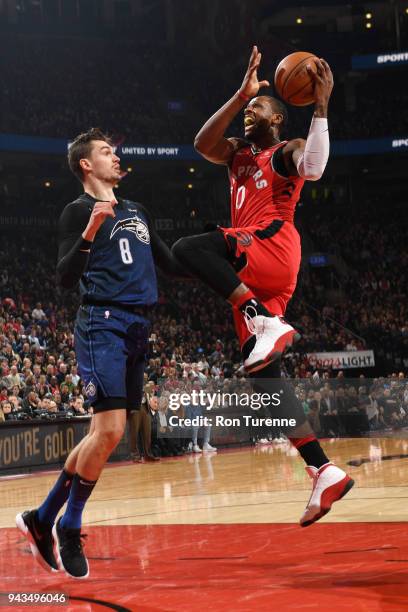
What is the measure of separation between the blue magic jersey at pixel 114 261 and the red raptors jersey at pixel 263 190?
2.30 feet

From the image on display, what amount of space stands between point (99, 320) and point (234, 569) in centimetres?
174

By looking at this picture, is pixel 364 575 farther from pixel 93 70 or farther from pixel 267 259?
pixel 93 70

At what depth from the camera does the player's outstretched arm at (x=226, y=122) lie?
5117mm

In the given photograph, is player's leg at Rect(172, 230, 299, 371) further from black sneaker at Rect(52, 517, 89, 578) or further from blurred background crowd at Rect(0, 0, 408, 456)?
blurred background crowd at Rect(0, 0, 408, 456)

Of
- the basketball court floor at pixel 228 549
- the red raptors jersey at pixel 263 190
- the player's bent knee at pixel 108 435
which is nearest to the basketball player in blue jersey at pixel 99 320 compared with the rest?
the player's bent knee at pixel 108 435

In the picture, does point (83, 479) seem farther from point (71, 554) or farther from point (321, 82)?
point (321, 82)

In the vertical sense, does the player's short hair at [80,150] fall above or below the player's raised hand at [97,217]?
above

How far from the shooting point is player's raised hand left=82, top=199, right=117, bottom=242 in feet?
15.7

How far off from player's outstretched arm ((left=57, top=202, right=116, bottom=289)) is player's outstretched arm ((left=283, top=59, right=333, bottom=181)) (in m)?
1.14

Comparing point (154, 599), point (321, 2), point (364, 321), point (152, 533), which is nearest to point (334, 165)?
point (321, 2)

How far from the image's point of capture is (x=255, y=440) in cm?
2066

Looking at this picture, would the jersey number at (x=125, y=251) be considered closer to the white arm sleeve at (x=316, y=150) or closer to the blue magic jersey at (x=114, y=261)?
the blue magic jersey at (x=114, y=261)

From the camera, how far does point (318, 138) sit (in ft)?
15.7

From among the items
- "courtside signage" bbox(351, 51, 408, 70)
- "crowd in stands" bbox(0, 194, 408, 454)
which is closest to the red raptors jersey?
"crowd in stands" bbox(0, 194, 408, 454)
